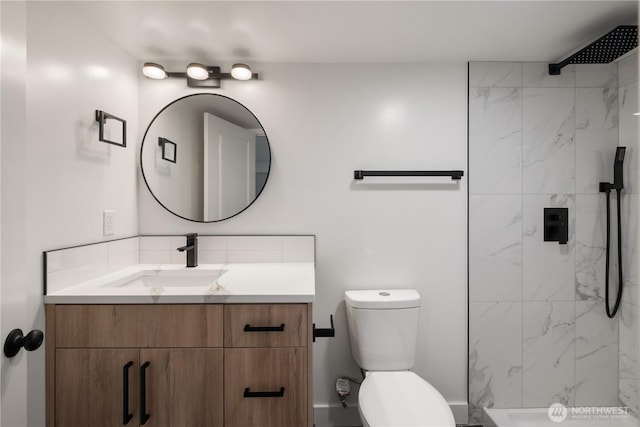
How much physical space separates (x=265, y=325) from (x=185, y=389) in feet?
1.24

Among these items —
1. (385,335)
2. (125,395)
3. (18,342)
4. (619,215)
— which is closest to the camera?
(18,342)

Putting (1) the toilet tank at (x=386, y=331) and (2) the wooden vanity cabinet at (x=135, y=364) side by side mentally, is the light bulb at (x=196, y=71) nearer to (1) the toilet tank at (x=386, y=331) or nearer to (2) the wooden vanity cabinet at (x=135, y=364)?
(2) the wooden vanity cabinet at (x=135, y=364)

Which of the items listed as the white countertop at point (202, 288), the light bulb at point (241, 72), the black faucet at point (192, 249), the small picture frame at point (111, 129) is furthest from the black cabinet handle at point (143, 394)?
the light bulb at point (241, 72)

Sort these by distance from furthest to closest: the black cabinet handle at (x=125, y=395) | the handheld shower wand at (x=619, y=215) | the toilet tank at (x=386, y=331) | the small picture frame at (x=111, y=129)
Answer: the handheld shower wand at (x=619, y=215), the toilet tank at (x=386, y=331), the small picture frame at (x=111, y=129), the black cabinet handle at (x=125, y=395)

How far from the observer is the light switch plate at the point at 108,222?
5.07 ft

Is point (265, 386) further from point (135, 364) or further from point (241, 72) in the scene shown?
point (241, 72)

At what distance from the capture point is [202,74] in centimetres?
173

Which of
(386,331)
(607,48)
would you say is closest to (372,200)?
(386,331)

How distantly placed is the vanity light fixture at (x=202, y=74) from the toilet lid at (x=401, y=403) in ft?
5.55

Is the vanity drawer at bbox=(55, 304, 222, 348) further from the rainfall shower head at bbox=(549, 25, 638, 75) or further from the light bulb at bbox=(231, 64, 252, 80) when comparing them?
the rainfall shower head at bbox=(549, 25, 638, 75)

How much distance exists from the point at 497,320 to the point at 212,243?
170 centimetres

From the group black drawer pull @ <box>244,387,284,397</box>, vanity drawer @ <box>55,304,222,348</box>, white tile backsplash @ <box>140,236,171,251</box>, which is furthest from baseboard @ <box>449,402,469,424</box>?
white tile backsplash @ <box>140,236,171,251</box>

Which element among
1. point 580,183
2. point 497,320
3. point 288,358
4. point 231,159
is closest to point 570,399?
point 497,320

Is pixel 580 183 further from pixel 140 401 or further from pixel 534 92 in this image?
pixel 140 401
